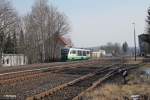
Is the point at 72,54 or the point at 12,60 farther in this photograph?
the point at 12,60

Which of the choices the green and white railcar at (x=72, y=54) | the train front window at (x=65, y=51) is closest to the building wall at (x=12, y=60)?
the train front window at (x=65, y=51)

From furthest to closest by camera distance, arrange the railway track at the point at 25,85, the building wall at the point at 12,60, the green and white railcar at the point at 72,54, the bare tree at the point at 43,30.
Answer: the bare tree at the point at 43,30 < the building wall at the point at 12,60 < the green and white railcar at the point at 72,54 < the railway track at the point at 25,85

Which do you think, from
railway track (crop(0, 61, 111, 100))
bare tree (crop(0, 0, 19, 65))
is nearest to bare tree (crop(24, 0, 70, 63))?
bare tree (crop(0, 0, 19, 65))

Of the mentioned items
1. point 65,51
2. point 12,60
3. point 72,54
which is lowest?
point 12,60

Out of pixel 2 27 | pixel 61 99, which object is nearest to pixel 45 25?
pixel 2 27

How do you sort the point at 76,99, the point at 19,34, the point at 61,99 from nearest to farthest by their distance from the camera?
1. the point at 76,99
2. the point at 61,99
3. the point at 19,34

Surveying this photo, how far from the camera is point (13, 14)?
8269cm

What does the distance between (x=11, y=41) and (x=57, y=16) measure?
43.3 feet

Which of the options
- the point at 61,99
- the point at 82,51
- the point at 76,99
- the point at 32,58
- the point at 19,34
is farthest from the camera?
the point at 19,34

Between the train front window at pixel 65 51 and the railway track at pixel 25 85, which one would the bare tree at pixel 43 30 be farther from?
the railway track at pixel 25 85

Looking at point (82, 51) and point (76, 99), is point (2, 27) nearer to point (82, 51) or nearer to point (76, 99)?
point (82, 51)

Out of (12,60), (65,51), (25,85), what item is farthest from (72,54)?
(25,85)

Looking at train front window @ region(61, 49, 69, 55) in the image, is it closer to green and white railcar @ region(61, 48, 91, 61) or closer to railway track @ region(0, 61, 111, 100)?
green and white railcar @ region(61, 48, 91, 61)

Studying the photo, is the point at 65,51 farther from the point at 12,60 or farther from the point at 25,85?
the point at 25,85
